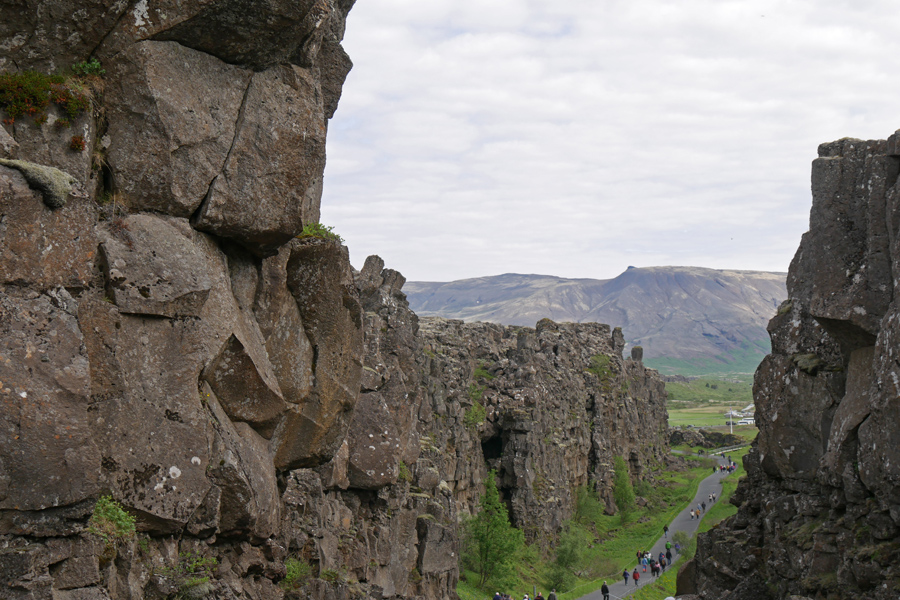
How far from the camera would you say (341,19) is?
21.2m

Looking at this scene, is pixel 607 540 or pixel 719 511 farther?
pixel 607 540

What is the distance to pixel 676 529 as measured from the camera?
76.4 metres

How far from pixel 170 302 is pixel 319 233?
625cm

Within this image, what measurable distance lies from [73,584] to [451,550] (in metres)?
28.2

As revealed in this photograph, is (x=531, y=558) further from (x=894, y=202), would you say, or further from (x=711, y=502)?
(x=894, y=202)

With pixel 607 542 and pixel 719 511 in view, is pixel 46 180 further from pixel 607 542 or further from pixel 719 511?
pixel 719 511

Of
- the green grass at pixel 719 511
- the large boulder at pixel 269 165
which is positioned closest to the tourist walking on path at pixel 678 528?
the green grass at pixel 719 511

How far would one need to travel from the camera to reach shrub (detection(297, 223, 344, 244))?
19.5 metres

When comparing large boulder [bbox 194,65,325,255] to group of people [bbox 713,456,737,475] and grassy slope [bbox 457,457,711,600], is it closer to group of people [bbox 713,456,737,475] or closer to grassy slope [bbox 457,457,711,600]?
grassy slope [bbox 457,457,711,600]

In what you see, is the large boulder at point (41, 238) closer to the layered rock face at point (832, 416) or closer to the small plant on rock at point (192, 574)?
the small plant on rock at point (192, 574)

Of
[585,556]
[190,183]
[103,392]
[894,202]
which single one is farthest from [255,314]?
[585,556]

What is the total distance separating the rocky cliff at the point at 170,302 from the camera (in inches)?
454

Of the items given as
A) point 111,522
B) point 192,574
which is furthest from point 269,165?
point 192,574

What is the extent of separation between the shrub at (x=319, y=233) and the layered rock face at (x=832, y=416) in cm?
1749
